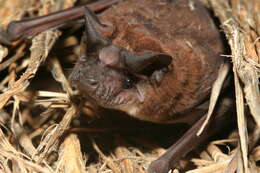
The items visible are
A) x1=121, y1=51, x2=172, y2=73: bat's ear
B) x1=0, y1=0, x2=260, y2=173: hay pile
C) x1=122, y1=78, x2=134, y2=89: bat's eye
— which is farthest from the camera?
x1=122, y1=78, x2=134, y2=89: bat's eye

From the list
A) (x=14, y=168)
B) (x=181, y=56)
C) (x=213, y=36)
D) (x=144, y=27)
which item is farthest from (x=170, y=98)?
(x=14, y=168)

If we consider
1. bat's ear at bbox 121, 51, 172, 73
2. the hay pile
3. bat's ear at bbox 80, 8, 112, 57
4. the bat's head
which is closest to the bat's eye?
the bat's head

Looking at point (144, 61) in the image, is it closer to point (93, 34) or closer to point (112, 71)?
point (112, 71)

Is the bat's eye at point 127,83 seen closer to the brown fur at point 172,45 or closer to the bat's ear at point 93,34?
the brown fur at point 172,45

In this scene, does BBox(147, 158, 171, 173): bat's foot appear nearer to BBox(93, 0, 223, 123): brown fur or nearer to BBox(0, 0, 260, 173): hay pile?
BBox(0, 0, 260, 173): hay pile

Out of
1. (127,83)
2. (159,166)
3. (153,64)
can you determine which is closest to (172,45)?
(153,64)

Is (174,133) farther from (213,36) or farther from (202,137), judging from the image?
(213,36)

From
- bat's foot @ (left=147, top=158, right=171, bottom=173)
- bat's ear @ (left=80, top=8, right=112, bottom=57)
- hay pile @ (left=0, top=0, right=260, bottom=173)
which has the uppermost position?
bat's ear @ (left=80, top=8, right=112, bottom=57)

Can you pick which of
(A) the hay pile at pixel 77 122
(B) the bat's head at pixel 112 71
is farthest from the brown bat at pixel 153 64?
(A) the hay pile at pixel 77 122
